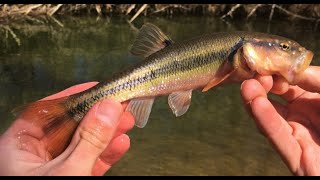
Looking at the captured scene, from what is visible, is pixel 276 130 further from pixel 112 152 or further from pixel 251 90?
pixel 112 152

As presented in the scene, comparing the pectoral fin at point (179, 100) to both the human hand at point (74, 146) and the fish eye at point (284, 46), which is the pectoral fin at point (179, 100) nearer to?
the human hand at point (74, 146)

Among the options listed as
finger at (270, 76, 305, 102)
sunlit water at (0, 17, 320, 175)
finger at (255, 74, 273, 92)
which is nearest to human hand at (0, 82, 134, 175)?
finger at (255, 74, 273, 92)

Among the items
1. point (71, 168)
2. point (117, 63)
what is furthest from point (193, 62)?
point (117, 63)

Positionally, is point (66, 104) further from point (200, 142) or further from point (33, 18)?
point (33, 18)

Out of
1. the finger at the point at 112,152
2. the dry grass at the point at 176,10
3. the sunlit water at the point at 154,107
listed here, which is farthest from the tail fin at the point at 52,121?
the dry grass at the point at 176,10

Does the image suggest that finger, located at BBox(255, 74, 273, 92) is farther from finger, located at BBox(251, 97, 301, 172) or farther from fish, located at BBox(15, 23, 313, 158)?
finger, located at BBox(251, 97, 301, 172)
